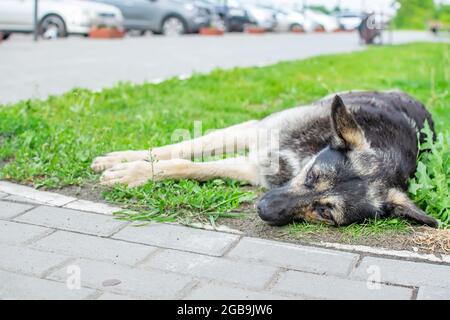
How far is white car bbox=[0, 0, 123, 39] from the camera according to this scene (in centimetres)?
1549

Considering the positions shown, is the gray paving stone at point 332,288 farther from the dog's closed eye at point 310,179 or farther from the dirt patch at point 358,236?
the dog's closed eye at point 310,179

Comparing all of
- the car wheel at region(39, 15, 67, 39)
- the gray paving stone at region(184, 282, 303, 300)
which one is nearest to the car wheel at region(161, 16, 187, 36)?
the car wheel at region(39, 15, 67, 39)

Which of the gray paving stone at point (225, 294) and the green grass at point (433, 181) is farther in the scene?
the green grass at point (433, 181)

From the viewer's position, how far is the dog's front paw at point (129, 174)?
418 centimetres

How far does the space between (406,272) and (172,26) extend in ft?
61.2

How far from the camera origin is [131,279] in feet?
9.48

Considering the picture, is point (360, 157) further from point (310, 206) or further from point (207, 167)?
point (207, 167)

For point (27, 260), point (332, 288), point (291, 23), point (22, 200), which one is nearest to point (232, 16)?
point (291, 23)

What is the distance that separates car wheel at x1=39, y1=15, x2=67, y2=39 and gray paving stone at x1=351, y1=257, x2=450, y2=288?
14.4 meters

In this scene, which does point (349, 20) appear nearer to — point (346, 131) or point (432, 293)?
point (346, 131)

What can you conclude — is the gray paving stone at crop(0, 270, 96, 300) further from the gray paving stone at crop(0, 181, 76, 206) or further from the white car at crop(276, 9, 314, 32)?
the white car at crop(276, 9, 314, 32)

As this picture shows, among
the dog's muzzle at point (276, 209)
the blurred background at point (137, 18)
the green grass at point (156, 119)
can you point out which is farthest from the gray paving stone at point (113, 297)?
the blurred background at point (137, 18)

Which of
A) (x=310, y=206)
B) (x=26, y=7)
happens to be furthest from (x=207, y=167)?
(x=26, y=7)
